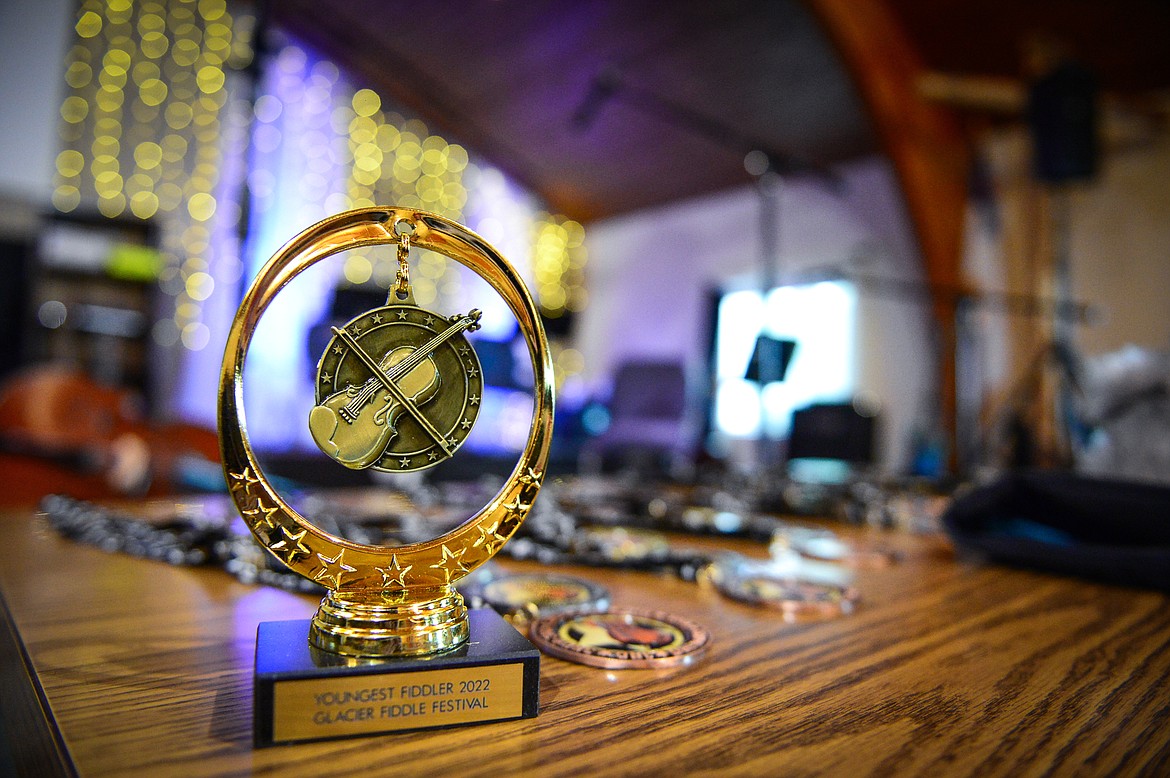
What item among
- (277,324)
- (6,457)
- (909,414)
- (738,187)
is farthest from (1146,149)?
(277,324)

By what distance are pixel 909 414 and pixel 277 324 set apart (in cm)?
489

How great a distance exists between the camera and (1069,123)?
3.29 m

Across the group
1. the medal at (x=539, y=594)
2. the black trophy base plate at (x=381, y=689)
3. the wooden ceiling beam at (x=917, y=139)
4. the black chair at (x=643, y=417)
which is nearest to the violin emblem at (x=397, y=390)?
the black trophy base plate at (x=381, y=689)

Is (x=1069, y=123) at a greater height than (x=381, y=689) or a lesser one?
greater

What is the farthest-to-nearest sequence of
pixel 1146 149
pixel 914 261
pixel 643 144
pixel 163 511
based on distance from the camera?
pixel 643 144, pixel 914 261, pixel 1146 149, pixel 163 511

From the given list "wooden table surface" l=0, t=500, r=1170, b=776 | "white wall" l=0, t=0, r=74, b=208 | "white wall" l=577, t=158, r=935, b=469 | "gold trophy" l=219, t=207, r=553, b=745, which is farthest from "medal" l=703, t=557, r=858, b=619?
"white wall" l=0, t=0, r=74, b=208

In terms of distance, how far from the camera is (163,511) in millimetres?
1087

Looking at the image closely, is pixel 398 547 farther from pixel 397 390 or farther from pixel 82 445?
pixel 82 445

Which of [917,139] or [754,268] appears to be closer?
[917,139]

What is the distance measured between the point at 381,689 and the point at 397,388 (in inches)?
6.2

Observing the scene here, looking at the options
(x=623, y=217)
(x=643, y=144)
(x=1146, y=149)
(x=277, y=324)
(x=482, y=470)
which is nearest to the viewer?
(x=482, y=470)

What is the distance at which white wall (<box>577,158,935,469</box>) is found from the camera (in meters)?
5.12

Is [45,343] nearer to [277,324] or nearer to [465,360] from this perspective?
[277,324]

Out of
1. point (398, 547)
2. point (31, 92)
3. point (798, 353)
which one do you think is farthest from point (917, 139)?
point (31, 92)
